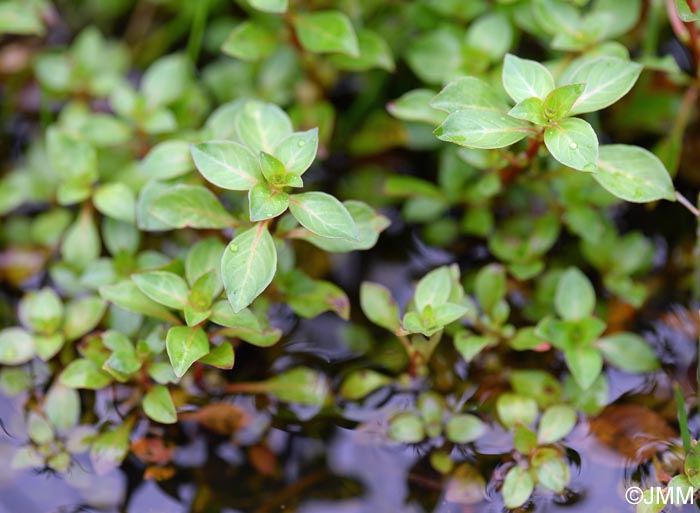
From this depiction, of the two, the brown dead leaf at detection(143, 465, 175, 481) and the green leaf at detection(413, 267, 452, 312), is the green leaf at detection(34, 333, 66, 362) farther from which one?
the green leaf at detection(413, 267, 452, 312)

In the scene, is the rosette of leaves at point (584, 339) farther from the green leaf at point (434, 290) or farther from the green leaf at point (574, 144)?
the green leaf at point (574, 144)

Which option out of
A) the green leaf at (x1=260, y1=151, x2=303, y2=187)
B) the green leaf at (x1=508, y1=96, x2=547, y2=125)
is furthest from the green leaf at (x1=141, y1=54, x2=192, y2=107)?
the green leaf at (x1=508, y1=96, x2=547, y2=125)

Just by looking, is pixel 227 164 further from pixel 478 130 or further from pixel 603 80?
pixel 603 80

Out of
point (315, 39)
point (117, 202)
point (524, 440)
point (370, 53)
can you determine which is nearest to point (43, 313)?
point (117, 202)

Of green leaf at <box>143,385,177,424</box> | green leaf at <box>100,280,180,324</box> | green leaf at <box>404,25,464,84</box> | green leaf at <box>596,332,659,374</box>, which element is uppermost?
green leaf at <box>404,25,464,84</box>

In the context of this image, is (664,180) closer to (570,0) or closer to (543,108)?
(543,108)

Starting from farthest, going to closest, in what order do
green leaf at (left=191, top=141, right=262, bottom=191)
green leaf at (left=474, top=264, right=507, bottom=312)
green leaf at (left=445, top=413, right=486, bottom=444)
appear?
green leaf at (left=474, top=264, right=507, bottom=312)
green leaf at (left=445, top=413, right=486, bottom=444)
green leaf at (left=191, top=141, right=262, bottom=191)
